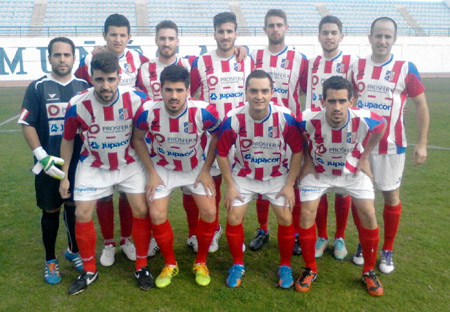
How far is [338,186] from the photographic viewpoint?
9.92 feet

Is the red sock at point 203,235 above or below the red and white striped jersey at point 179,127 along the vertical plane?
below

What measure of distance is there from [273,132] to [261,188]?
0.43 m

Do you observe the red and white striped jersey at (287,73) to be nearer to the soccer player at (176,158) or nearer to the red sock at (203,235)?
the soccer player at (176,158)

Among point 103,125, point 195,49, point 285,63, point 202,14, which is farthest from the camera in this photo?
point 202,14

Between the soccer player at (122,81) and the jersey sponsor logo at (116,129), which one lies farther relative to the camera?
the soccer player at (122,81)

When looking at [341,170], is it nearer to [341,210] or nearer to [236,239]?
[341,210]

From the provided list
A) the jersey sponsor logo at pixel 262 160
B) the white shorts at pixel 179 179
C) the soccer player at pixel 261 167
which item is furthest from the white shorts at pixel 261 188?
the white shorts at pixel 179 179

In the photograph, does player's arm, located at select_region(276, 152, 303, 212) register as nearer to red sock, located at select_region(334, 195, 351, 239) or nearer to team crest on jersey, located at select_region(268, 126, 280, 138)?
team crest on jersey, located at select_region(268, 126, 280, 138)

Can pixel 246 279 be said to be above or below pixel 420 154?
below

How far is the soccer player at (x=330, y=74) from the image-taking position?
136 inches

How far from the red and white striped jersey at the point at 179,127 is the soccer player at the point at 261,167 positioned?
0.17 m

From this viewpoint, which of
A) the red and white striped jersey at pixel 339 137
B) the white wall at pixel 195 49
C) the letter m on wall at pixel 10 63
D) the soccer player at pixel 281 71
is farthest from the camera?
the white wall at pixel 195 49

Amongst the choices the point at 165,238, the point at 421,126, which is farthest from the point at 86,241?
the point at 421,126

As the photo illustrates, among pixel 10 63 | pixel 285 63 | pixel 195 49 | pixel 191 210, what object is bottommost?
pixel 191 210
